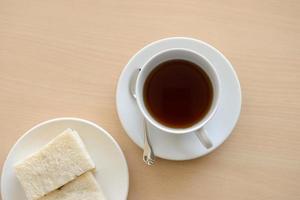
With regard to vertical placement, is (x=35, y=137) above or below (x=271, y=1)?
below

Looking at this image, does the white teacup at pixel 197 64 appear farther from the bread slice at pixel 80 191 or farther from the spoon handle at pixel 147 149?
the bread slice at pixel 80 191

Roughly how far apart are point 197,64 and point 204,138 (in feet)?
0.51

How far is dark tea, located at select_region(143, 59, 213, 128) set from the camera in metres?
0.98

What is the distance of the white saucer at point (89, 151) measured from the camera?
1.02m

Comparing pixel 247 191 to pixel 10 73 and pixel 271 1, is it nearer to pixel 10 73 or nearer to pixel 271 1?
pixel 271 1

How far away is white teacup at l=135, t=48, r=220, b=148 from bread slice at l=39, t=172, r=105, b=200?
204 mm

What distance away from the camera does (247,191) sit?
3.39ft

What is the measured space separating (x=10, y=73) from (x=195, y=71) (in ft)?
1.43

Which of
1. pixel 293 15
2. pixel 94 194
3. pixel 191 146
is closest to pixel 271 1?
pixel 293 15

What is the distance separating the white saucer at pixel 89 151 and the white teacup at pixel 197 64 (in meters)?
0.13

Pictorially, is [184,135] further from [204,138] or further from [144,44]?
[144,44]

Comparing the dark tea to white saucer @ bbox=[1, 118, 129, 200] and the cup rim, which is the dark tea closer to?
the cup rim

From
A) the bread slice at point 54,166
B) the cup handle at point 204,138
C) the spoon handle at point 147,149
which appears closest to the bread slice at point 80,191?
the bread slice at point 54,166

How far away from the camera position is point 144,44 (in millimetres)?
1053
